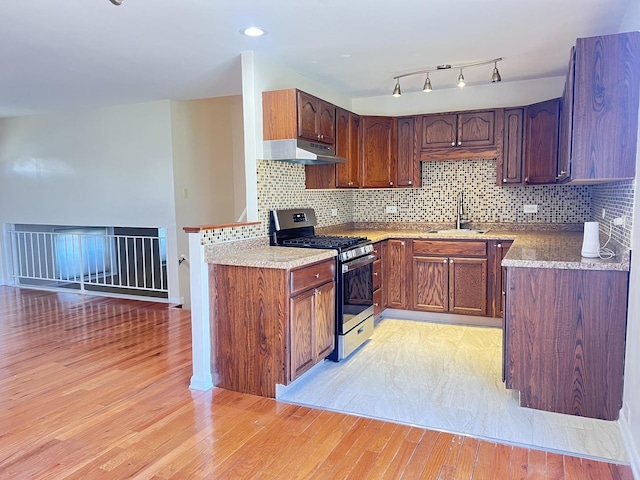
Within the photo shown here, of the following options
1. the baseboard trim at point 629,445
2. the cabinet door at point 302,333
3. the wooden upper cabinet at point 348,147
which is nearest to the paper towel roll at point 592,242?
the baseboard trim at point 629,445

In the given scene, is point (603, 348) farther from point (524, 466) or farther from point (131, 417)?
point (131, 417)

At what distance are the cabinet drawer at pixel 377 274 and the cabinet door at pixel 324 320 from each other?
3.19 feet

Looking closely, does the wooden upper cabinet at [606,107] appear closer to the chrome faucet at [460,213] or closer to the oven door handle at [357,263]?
the oven door handle at [357,263]

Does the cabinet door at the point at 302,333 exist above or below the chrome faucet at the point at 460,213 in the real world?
below

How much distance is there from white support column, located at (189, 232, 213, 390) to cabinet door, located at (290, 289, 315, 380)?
605mm

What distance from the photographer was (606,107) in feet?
7.97

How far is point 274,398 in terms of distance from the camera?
288 centimetres

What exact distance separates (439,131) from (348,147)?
3.21 feet

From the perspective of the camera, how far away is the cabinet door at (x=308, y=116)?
3484mm

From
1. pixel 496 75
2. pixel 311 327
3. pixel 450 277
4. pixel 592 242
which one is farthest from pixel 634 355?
pixel 496 75

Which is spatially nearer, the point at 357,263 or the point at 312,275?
the point at 312,275

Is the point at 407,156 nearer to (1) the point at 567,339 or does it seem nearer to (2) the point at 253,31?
(2) the point at 253,31

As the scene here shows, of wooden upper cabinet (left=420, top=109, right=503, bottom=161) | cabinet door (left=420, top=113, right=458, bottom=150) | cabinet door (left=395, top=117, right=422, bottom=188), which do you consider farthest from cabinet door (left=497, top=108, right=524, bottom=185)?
cabinet door (left=395, top=117, right=422, bottom=188)

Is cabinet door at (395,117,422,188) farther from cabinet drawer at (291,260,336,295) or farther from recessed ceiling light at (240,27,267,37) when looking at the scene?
recessed ceiling light at (240,27,267,37)
